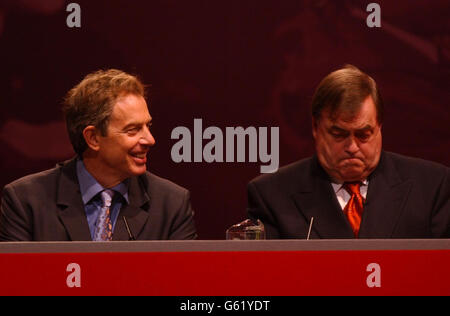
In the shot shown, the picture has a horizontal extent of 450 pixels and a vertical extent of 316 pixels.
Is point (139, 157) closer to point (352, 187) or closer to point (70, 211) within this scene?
point (70, 211)

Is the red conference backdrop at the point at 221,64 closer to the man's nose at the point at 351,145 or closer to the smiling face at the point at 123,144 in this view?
the smiling face at the point at 123,144

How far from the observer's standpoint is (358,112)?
8.05 ft

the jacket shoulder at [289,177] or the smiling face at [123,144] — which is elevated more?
the smiling face at [123,144]

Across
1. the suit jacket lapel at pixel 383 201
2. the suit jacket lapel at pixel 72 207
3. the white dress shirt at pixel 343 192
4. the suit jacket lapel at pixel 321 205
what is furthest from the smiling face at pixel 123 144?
the suit jacket lapel at pixel 383 201

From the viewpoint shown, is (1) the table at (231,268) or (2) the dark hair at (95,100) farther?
(2) the dark hair at (95,100)

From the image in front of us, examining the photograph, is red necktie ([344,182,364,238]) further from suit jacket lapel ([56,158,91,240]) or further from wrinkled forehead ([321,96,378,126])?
suit jacket lapel ([56,158,91,240])

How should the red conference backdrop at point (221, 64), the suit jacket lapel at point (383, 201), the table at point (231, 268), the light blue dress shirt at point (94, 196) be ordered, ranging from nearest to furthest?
the table at point (231, 268) → the suit jacket lapel at point (383, 201) → the light blue dress shirt at point (94, 196) → the red conference backdrop at point (221, 64)

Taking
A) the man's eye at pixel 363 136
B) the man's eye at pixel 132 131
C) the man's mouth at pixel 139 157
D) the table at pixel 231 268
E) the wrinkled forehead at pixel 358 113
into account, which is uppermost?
the wrinkled forehead at pixel 358 113

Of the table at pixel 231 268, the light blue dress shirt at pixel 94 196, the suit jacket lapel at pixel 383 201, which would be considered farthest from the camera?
the light blue dress shirt at pixel 94 196

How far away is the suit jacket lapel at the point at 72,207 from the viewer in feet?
7.96

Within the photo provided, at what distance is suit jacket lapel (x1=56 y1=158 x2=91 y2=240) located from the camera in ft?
7.96

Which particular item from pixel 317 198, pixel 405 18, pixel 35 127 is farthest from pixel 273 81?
pixel 35 127
